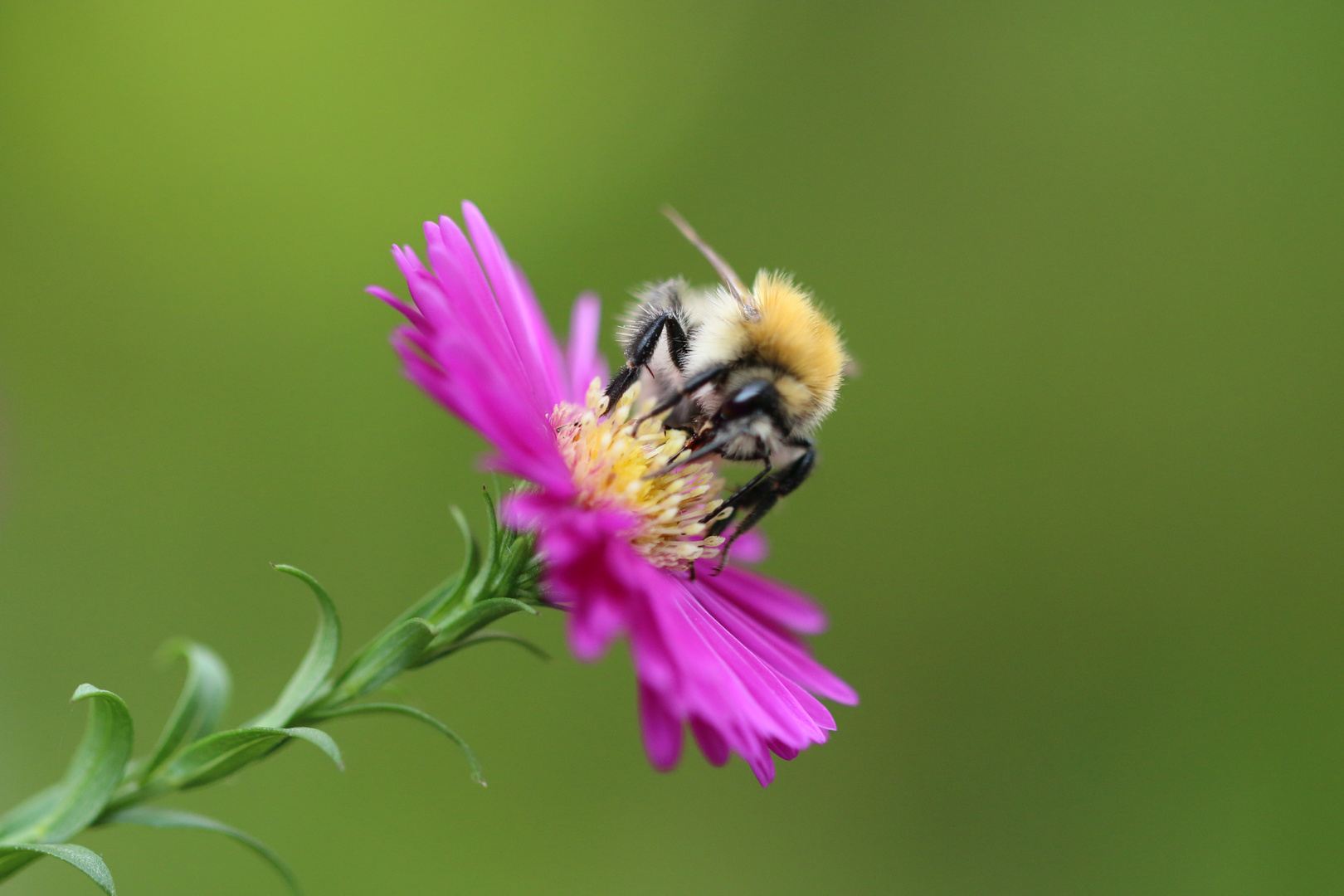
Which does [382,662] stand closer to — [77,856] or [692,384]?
[77,856]

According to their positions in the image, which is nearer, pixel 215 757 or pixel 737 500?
pixel 215 757

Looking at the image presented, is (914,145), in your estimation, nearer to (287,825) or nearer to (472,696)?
(472,696)

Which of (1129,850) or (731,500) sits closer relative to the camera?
(731,500)

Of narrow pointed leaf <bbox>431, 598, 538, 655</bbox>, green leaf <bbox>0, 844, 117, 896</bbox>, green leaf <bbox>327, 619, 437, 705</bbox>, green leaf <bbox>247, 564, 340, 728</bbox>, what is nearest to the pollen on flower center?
narrow pointed leaf <bbox>431, 598, 538, 655</bbox>

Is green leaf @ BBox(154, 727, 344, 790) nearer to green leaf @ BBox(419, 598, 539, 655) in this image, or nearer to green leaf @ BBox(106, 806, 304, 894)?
green leaf @ BBox(106, 806, 304, 894)

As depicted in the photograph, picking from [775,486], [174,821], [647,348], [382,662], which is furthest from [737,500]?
[174,821]

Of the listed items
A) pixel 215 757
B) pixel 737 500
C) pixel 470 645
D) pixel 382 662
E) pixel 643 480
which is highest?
pixel 737 500

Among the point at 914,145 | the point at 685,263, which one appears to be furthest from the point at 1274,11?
the point at 685,263
